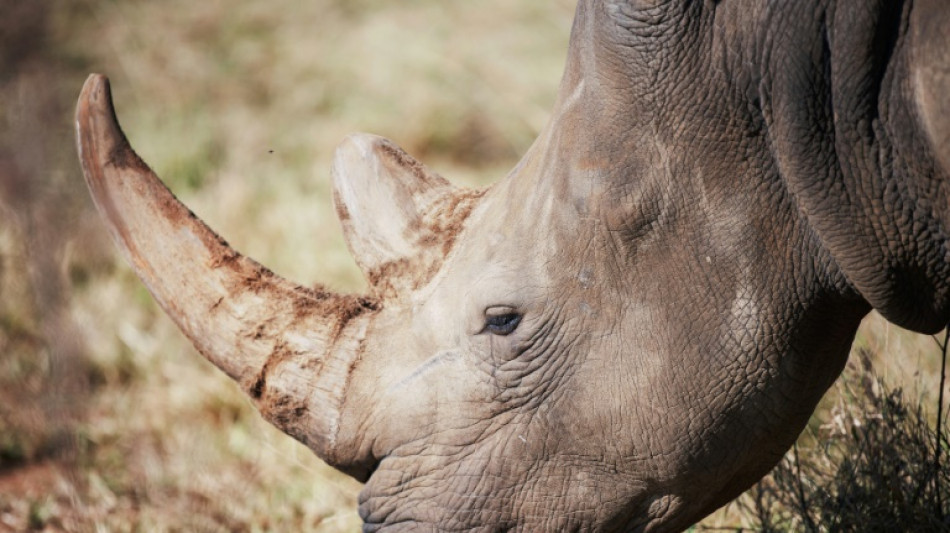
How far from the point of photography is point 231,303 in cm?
275

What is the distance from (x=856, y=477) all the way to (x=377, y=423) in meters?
1.33

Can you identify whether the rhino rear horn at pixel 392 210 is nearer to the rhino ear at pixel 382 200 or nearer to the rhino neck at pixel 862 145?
the rhino ear at pixel 382 200

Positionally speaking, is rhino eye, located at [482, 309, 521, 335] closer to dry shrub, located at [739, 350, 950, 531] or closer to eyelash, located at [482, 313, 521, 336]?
eyelash, located at [482, 313, 521, 336]

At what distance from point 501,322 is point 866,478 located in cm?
125

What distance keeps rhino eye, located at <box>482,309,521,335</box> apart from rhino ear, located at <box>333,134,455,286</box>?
0.88 ft

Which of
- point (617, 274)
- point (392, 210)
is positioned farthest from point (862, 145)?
point (392, 210)

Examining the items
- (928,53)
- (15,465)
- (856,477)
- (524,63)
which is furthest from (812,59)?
(524,63)

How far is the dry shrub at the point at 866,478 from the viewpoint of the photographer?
3010 mm

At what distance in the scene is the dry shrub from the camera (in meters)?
3.01

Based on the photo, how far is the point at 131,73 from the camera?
8.49 meters

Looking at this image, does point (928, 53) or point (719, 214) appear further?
point (719, 214)

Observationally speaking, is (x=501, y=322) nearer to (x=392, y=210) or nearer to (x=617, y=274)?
(x=617, y=274)

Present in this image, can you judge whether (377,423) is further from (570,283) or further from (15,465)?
(15,465)

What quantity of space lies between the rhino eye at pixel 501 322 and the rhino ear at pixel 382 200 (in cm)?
27
